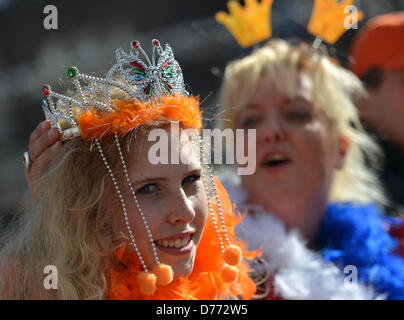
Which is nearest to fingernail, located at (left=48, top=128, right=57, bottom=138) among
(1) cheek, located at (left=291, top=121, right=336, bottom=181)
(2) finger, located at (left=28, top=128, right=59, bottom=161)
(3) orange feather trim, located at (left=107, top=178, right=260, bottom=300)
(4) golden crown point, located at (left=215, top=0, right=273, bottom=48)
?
(2) finger, located at (left=28, top=128, right=59, bottom=161)

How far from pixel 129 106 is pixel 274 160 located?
98cm

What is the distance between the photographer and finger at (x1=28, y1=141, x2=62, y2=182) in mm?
1415

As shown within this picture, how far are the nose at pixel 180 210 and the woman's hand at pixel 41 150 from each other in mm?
393

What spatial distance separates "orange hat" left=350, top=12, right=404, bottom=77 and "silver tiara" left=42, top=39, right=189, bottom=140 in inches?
79.8

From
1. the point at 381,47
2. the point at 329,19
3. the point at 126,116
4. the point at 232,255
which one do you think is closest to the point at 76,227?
the point at 126,116

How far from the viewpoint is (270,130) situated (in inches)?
83.5

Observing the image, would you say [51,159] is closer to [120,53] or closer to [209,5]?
[120,53]

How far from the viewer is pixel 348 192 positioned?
9.01 feet

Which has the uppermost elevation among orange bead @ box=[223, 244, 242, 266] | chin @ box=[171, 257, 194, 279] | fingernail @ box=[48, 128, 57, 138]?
fingernail @ box=[48, 128, 57, 138]

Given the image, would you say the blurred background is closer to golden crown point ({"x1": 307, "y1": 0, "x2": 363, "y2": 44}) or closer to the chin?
golden crown point ({"x1": 307, "y1": 0, "x2": 363, "y2": 44})

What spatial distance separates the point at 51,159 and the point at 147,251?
407 millimetres

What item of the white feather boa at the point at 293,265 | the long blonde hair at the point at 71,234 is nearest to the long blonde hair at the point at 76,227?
the long blonde hair at the point at 71,234

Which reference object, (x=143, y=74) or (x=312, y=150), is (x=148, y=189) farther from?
(x=312, y=150)

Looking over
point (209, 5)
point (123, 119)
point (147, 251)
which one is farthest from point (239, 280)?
point (209, 5)
